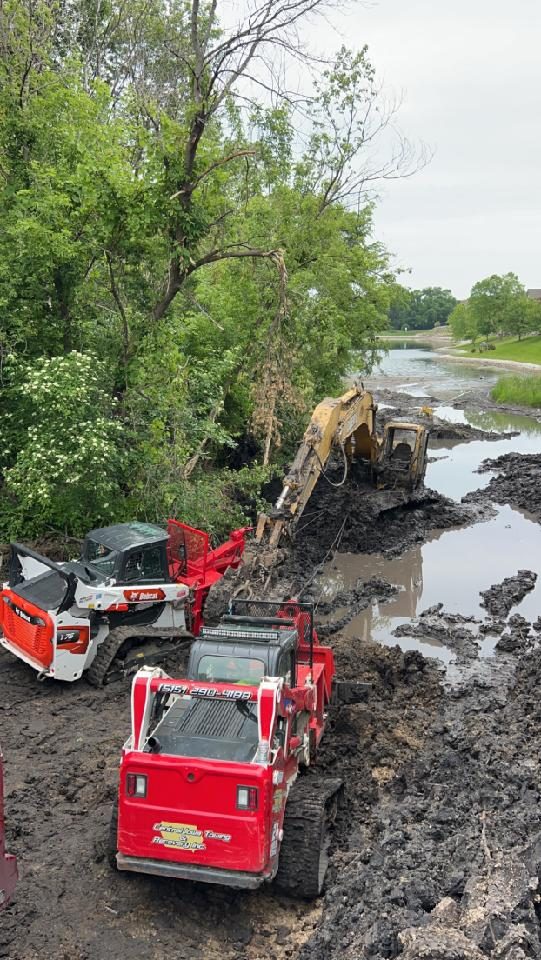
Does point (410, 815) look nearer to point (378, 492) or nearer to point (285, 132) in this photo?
point (378, 492)

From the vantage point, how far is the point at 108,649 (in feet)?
39.4

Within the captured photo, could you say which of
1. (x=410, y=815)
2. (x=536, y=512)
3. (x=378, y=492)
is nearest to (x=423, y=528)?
(x=378, y=492)

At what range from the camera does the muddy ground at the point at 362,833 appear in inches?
256

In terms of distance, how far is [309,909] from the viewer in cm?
761

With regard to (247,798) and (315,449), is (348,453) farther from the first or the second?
(247,798)

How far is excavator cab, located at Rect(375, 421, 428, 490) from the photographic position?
78.2 feet

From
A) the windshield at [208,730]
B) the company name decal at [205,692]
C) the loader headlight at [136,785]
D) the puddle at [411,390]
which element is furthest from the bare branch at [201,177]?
the puddle at [411,390]

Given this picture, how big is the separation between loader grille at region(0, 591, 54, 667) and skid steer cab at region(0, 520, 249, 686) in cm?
1

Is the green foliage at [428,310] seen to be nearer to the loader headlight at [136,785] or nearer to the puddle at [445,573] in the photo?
the puddle at [445,573]

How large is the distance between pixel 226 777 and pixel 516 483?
74.7 feet

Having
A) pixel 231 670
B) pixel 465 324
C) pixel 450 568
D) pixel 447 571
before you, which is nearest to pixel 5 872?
pixel 231 670

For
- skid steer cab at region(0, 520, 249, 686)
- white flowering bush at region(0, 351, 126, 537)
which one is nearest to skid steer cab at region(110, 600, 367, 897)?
skid steer cab at region(0, 520, 249, 686)

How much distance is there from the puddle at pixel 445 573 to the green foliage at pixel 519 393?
28.2 meters

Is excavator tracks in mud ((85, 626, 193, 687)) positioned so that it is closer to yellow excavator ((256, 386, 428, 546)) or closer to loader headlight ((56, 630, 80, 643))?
loader headlight ((56, 630, 80, 643))
